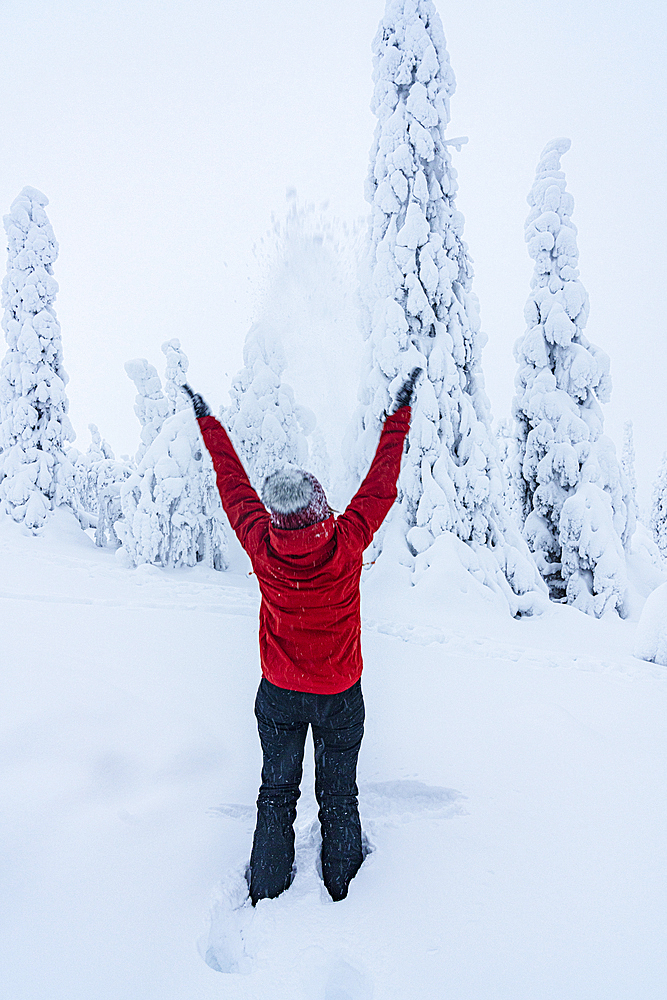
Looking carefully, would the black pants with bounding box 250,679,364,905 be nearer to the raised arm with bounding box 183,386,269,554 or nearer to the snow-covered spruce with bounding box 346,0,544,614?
the raised arm with bounding box 183,386,269,554

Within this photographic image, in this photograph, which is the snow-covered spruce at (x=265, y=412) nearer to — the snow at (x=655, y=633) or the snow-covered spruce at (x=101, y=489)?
the snow-covered spruce at (x=101, y=489)

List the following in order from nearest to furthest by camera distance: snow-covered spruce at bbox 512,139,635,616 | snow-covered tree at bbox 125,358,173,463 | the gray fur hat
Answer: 1. the gray fur hat
2. snow-covered spruce at bbox 512,139,635,616
3. snow-covered tree at bbox 125,358,173,463

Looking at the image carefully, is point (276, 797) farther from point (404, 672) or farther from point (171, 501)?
point (171, 501)

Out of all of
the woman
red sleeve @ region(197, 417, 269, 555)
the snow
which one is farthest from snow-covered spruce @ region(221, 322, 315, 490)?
the woman

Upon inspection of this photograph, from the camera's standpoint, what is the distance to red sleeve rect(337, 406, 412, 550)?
2.51 metres

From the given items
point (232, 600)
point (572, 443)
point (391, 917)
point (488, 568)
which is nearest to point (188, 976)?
point (391, 917)

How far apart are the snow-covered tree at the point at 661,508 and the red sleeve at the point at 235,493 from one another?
103ft

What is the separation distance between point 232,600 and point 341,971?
23.4ft

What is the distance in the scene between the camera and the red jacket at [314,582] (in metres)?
2.32

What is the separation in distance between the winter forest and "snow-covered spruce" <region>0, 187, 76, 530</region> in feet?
9.61

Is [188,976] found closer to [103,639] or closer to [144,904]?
[144,904]

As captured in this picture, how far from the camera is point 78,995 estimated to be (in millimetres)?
1843

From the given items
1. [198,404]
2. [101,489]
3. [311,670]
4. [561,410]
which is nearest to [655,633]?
[311,670]

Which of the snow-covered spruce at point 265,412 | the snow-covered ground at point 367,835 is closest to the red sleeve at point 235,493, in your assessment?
the snow-covered ground at point 367,835
